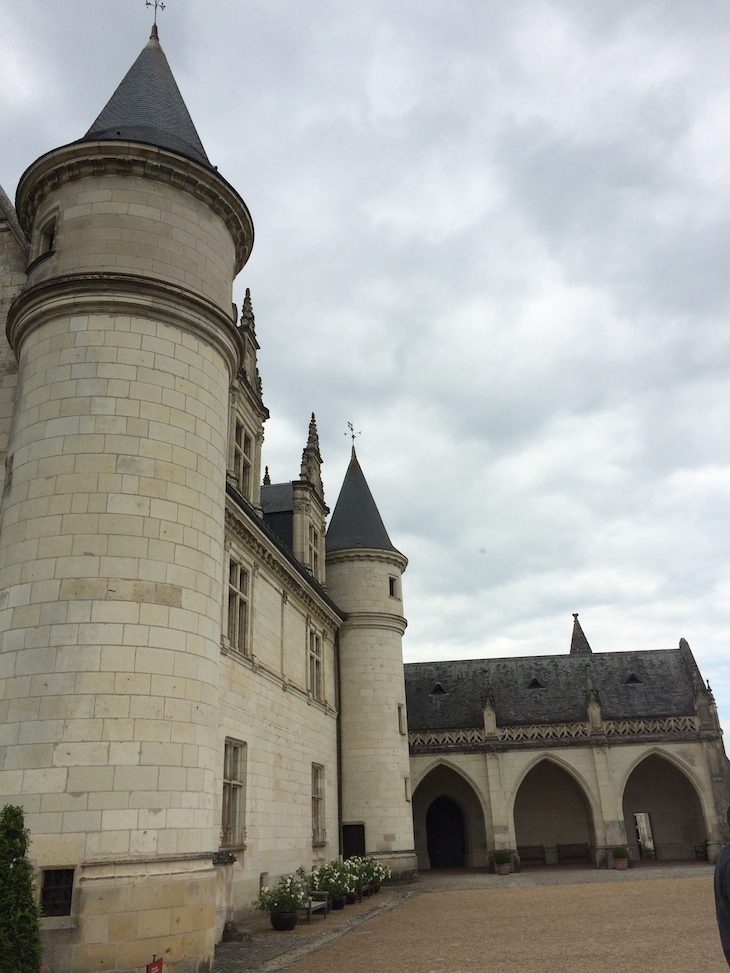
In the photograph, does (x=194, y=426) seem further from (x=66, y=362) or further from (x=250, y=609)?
(x=250, y=609)

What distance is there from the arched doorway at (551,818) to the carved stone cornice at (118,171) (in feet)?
82.8

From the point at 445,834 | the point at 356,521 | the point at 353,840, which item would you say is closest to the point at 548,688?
the point at 445,834

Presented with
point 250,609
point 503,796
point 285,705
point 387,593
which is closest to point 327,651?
point 387,593

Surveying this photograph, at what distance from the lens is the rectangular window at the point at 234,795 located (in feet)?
43.6

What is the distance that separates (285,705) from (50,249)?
10583 mm

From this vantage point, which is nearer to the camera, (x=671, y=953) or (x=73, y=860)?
(x=73, y=860)

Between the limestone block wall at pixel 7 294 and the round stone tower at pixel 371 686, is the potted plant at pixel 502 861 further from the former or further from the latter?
the limestone block wall at pixel 7 294

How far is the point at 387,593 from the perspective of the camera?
25.1m

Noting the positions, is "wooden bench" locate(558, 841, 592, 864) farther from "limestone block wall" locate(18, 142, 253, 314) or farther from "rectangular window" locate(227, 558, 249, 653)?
"limestone block wall" locate(18, 142, 253, 314)

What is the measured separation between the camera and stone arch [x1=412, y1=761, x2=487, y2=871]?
101 ft

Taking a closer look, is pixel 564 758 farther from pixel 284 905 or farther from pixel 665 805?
pixel 284 905

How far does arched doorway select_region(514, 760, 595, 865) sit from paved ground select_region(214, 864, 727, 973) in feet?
37.7

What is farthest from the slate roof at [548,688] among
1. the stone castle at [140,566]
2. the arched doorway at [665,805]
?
the stone castle at [140,566]

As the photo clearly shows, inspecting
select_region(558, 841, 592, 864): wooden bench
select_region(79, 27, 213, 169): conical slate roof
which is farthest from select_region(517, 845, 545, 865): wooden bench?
select_region(79, 27, 213, 169): conical slate roof
